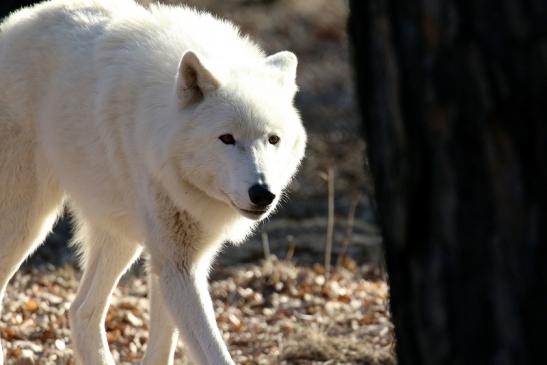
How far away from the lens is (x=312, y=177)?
44.3ft

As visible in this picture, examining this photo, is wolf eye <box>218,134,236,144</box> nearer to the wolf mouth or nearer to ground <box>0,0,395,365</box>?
the wolf mouth

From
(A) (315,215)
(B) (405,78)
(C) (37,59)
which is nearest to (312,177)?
(A) (315,215)

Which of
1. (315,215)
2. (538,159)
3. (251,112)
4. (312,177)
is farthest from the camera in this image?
(312,177)

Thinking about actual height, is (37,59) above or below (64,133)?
above

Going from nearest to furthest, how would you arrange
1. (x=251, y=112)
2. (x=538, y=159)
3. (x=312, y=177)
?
(x=538, y=159)
(x=251, y=112)
(x=312, y=177)

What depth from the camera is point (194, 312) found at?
17.0 feet

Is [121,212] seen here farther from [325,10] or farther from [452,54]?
[325,10]

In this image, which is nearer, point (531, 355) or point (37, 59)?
point (531, 355)

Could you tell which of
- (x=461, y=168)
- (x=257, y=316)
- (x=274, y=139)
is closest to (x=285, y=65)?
(x=274, y=139)

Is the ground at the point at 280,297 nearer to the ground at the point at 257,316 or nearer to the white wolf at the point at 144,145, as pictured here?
the ground at the point at 257,316

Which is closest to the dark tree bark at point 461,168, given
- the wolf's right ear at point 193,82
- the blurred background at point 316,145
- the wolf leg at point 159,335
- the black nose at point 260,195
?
the black nose at point 260,195

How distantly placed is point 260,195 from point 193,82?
752mm

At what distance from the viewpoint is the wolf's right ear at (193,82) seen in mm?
5172

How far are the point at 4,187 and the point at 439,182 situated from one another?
3.94 m
